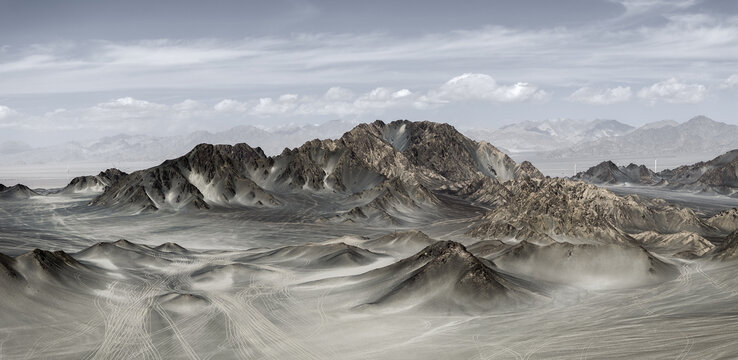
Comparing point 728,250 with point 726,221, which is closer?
point 728,250

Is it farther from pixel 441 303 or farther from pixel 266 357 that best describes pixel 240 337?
pixel 441 303

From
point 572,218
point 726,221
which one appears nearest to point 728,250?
point 572,218

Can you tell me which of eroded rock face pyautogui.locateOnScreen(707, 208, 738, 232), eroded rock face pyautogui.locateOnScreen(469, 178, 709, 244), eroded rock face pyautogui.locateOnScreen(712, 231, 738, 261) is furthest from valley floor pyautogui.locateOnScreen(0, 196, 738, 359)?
eroded rock face pyautogui.locateOnScreen(707, 208, 738, 232)

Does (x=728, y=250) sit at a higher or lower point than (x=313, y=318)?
higher

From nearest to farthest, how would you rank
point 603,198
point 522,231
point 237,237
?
point 522,231 < point 237,237 < point 603,198

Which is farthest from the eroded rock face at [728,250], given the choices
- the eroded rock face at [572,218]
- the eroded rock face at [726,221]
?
the eroded rock face at [726,221]

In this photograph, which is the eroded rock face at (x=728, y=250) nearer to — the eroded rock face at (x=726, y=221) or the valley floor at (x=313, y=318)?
the valley floor at (x=313, y=318)

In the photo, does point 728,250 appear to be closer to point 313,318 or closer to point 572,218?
point 572,218

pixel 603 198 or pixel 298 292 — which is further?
pixel 603 198

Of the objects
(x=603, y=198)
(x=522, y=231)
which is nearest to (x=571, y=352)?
(x=522, y=231)
